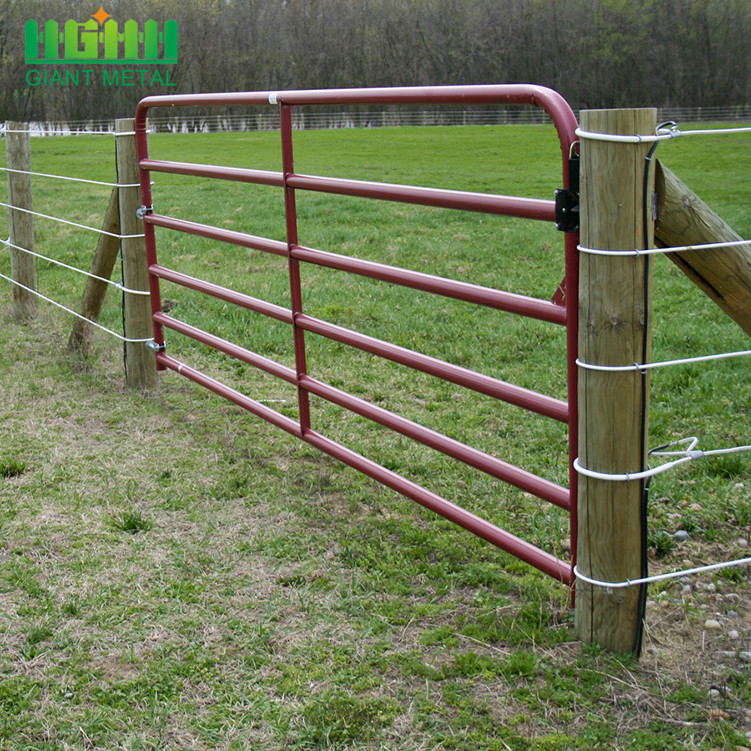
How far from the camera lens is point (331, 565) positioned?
3.21 metres

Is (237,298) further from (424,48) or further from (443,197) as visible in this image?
(424,48)

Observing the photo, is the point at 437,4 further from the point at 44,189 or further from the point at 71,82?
the point at 44,189

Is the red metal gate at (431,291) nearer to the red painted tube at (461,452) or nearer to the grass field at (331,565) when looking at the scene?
the red painted tube at (461,452)

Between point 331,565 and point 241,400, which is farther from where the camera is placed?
point 241,400

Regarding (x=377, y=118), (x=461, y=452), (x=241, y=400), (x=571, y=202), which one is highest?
(x=377, y=118)

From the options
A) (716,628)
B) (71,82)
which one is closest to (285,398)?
(716,628)

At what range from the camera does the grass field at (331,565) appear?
7.82 ft

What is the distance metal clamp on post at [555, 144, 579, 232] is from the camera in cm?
237

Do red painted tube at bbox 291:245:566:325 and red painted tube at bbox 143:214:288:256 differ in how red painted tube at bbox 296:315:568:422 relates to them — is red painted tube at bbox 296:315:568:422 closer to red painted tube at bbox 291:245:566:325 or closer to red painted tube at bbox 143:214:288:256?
red painted tube at bbox 291:245:566:325

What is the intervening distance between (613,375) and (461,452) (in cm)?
78

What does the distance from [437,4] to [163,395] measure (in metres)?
51.3

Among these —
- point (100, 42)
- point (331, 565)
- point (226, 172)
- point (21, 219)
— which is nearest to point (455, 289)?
point (331, 565)

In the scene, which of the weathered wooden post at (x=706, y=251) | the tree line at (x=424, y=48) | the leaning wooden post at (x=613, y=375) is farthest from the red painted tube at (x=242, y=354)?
the tree line at (x=424, y=48)

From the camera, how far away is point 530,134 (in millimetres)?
32219
